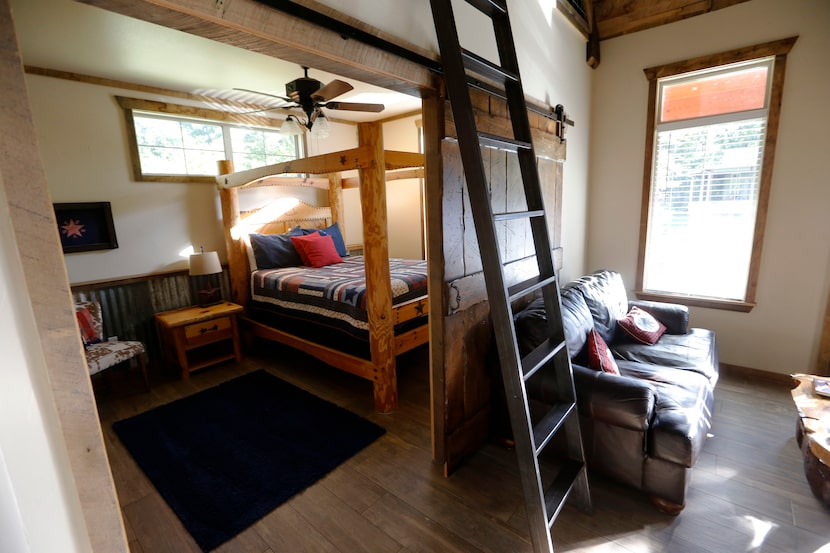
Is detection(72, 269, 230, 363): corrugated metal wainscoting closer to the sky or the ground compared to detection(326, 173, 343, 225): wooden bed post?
closer to the ground

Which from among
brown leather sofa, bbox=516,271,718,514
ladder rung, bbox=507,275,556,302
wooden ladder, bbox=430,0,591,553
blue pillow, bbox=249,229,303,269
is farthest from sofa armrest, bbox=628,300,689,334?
blue pillow, bbox=249,229,303,269

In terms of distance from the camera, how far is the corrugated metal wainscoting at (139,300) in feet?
10.7

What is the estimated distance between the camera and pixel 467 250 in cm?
194

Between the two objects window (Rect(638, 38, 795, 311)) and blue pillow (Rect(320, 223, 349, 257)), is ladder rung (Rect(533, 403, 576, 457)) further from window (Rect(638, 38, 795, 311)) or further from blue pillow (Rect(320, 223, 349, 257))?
blue pillow (Rect(320, 223, 349, 257))

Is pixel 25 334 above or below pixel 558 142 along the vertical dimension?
below

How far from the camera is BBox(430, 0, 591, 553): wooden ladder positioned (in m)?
1.34

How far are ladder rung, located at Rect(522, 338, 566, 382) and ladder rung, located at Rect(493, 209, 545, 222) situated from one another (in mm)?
572

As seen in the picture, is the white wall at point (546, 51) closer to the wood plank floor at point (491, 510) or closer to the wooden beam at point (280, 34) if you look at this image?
the wooden beam at point (280, 34)

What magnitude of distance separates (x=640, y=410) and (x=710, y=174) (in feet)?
8.18

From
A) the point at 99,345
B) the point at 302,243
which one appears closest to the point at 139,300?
the point at 99,345

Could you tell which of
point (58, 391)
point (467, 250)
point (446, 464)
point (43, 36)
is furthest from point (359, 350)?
point (43, 36)

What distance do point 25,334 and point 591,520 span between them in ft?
6.94

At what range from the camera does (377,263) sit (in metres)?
2.46

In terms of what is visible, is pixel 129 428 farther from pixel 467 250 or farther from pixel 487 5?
pixel 487 5
